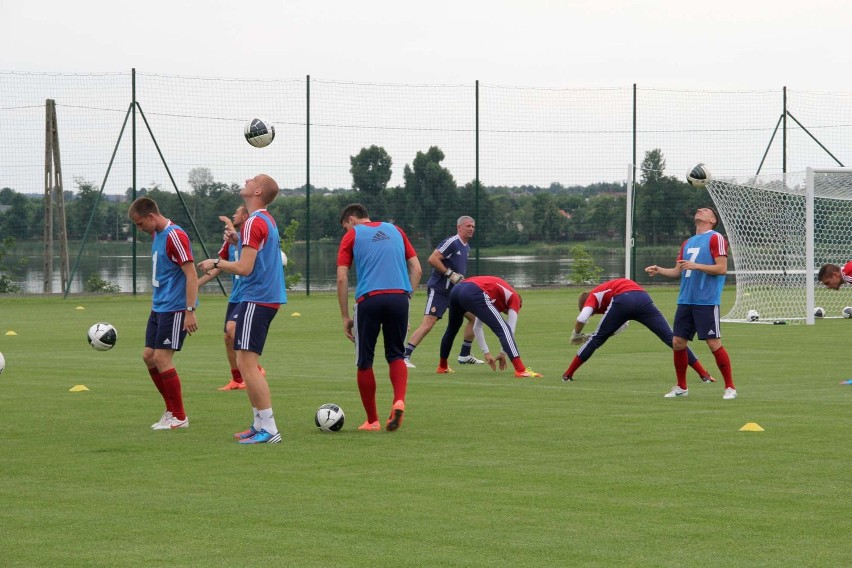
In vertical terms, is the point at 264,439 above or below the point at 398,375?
below

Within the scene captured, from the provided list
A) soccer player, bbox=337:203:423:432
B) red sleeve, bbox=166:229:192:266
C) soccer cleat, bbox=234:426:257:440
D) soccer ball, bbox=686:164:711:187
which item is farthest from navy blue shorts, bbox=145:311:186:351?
soccer ball, bbox=686:164:711:187

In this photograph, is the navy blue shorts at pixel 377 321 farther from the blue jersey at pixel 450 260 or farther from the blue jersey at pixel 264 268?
the blue jersey at pixel 450 260

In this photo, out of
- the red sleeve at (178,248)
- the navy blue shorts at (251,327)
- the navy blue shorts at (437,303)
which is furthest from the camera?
the navy blue shorts at (437,303)

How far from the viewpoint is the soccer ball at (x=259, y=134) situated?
17344mm

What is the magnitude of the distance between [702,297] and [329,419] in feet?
14.8

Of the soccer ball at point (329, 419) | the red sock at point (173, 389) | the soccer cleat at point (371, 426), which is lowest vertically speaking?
the soccer cleat at point (371, 426)

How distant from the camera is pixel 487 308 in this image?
15.3m

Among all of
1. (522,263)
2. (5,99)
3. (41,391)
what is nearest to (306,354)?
(41,391)

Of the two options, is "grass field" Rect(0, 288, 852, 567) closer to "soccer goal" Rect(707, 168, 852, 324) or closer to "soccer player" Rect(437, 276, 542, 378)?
"soccer player" Rect(437, 276, 542, 378)

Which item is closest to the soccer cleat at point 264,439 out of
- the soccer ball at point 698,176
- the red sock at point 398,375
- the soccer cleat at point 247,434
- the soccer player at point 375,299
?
the soccer cleat at point 247,434

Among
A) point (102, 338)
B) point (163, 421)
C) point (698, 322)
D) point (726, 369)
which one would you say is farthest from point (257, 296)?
point (726, 369)

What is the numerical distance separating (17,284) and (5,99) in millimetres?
4938

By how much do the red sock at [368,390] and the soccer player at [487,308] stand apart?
15.3 ft

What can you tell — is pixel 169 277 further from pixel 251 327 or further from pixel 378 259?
pixel 378 259
